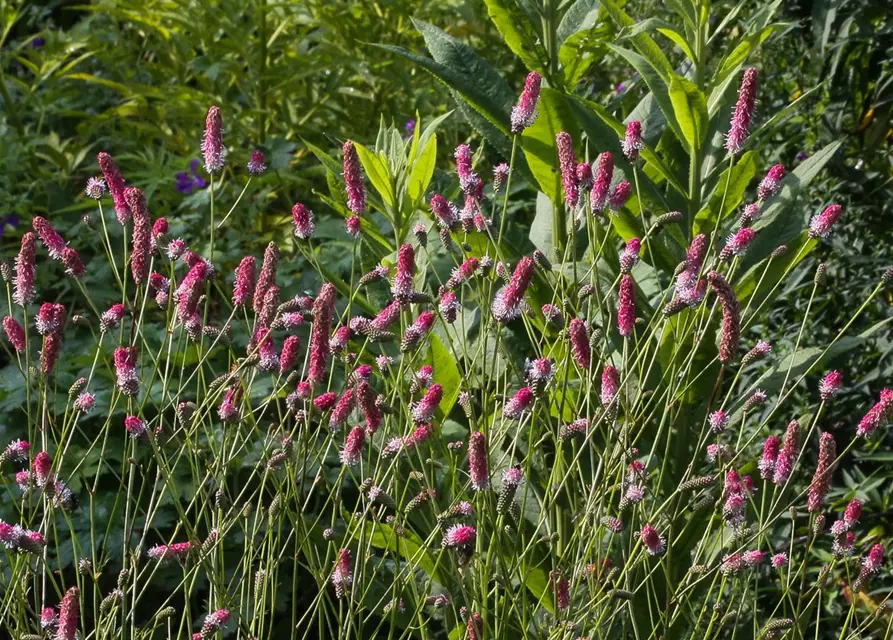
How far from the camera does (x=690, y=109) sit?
2395 mm

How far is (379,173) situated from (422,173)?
95 mm

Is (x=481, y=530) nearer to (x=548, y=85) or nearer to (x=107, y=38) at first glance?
(x=548, y=85)

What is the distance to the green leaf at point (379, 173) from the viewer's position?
8.45 feet

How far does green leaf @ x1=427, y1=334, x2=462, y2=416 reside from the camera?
8.25 ft

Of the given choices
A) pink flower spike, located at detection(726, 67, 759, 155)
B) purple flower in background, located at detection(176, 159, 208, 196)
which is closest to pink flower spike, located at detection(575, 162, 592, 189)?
pink flower spike, located at detection(726, 67, 759, 155)

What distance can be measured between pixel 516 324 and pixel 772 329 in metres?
1.04

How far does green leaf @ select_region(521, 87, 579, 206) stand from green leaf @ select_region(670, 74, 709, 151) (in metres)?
0.23

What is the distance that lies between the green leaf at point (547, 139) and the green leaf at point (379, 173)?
29cm

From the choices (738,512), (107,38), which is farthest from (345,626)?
(107,38)

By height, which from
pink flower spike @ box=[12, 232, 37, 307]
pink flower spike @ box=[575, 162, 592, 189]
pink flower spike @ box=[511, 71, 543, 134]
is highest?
pink flower spike @ box=[12, 232, 37, 307]

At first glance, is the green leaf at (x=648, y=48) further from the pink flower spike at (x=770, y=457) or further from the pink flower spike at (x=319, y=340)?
the pink flower spike at (x=319, y=340)

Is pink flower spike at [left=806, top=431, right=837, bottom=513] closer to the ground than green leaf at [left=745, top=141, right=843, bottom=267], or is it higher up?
closer to the ground

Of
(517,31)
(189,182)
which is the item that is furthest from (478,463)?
(189,182)

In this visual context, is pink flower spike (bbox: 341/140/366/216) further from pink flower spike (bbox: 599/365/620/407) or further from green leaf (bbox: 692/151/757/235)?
green leaf (bbox: 692/151/757/235)
